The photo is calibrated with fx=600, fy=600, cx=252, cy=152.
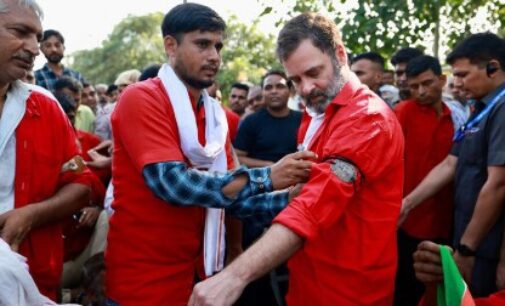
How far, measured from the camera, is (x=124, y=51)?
4756 centimetres

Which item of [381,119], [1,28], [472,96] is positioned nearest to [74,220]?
[1,28]

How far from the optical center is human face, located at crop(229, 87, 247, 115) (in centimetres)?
901

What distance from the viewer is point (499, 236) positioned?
10.5ft

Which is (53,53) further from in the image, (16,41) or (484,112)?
(484,112)

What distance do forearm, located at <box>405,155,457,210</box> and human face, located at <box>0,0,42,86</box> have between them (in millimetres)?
2769

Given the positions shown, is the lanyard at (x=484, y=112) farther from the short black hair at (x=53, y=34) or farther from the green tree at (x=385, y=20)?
the short black hair at (x=53, y=34)

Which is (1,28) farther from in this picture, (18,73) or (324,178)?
(324,178)

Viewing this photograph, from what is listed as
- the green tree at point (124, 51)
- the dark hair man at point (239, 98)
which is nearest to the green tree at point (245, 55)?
the green tree at point (124, 51)

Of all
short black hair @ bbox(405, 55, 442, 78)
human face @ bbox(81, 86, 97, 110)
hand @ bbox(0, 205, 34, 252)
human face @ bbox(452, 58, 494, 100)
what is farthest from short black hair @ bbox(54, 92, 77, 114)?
human face @ bbox(81, 86, 97, 110)

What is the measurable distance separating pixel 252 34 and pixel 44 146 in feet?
107

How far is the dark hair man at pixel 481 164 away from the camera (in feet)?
10.3

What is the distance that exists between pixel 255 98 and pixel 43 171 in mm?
6067

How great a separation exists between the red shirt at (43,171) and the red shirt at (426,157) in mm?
2969

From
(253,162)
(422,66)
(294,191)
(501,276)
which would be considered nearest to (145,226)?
(294,191)
